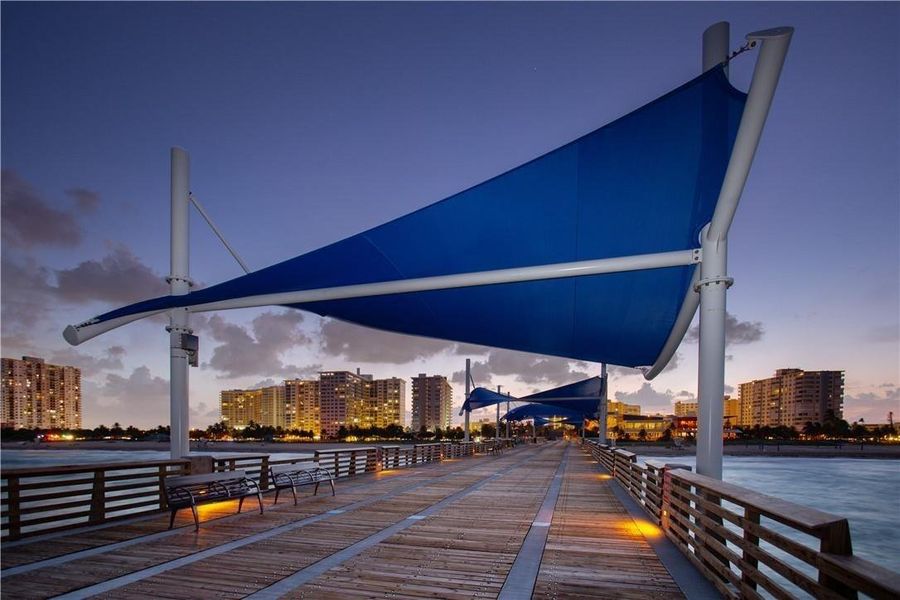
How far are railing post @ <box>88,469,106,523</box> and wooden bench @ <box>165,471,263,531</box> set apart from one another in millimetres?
784

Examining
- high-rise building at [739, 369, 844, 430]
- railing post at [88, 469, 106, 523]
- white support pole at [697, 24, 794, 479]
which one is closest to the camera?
white support pole at [697, 24, 794, 479]

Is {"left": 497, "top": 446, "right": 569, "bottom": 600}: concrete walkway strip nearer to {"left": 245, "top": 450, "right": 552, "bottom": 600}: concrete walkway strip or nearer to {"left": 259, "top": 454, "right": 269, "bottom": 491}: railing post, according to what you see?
{"left": 245, "top": 450, "right": 552, "bottom": 600}: concrete walkway strip

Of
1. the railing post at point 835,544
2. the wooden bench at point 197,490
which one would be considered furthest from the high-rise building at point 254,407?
the railing post at point 835,544

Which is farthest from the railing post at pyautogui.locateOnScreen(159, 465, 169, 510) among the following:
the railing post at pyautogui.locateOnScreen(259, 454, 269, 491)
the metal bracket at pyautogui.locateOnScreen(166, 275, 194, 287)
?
the metal bracket at pyautogui.locateOnScreen(166, 275, 194, 287)

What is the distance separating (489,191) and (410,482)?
8651mm

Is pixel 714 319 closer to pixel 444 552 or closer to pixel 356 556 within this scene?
pixel 444 552

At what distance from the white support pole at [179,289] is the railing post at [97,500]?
1230 millimetres

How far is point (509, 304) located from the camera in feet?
24.5

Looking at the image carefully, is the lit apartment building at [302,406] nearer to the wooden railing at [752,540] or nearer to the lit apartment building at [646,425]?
the lit apartment building at [646,425]

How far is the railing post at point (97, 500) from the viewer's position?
6.38 meters

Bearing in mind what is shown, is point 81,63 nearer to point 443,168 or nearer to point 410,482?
point 410,482

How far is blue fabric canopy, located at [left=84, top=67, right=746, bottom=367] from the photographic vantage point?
5016mm

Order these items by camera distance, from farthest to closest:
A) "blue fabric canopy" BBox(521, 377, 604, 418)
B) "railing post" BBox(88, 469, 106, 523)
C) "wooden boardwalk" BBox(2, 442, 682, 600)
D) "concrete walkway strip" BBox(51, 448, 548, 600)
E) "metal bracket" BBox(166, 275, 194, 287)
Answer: "blue fabric canopy" BBox(521, 377, 604, 418)
"metal bracket" BBox(166, 275, 194, 287)
"railing post" BBox(88, 469, 106, 523)
"wooden boardwalk" BBox(2, 442, 682, 600)
"concrete walkway strip" BBox(51, 448, 548, 600)

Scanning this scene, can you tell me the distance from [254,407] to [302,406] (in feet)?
69.7
